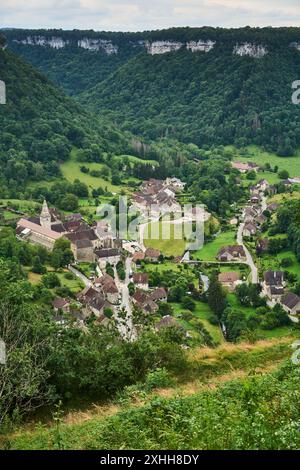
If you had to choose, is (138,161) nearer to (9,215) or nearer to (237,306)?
(9,215)

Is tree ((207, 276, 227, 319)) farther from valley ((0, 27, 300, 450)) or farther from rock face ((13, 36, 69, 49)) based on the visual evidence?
rock face ((13, 36, 69, 49))

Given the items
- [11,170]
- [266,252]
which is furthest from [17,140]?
[266,252]

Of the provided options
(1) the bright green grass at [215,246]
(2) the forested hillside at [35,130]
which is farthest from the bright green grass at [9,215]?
(1) the bright green grass at [215,246]

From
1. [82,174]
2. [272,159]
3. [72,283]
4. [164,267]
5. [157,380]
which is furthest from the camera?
[272,159]

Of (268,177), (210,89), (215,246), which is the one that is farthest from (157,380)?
(210,89)

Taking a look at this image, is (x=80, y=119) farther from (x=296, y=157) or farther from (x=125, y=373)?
(x=125, y=373)

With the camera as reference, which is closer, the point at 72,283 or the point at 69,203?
the point at 72,283
